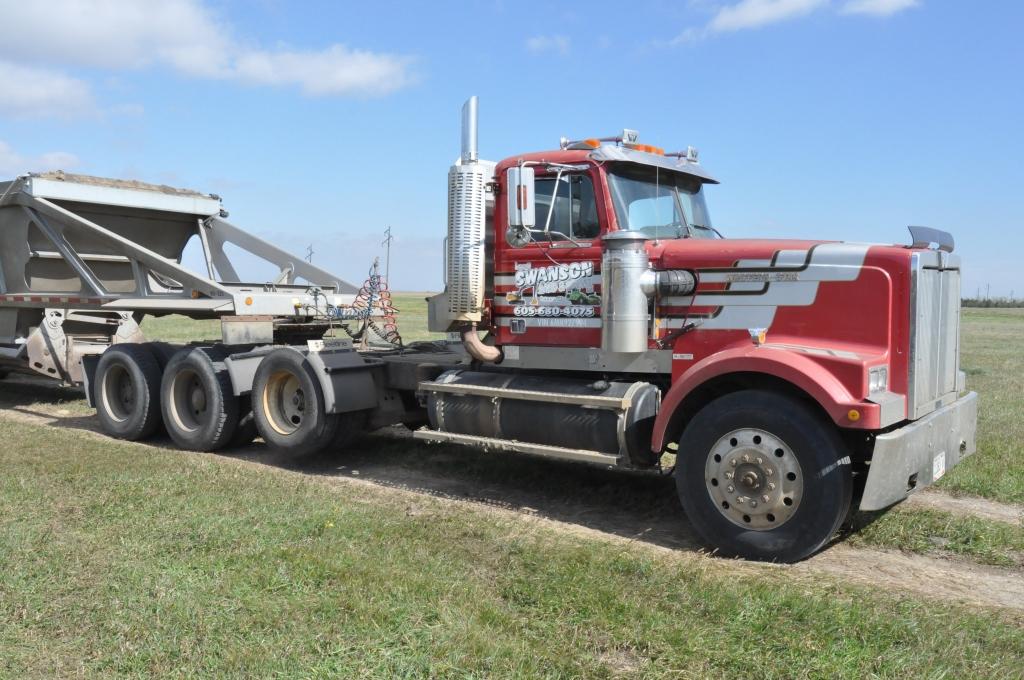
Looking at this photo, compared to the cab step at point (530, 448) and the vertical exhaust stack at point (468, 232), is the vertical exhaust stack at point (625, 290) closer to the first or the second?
the cab step at point (530, 448)

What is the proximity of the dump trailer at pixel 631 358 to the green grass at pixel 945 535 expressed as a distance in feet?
1.14

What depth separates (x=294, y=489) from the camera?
289 inches

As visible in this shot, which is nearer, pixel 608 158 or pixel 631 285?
pixel 631 285

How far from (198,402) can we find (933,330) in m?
7.34

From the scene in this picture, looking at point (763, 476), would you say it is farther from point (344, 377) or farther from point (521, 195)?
point (344, 377)

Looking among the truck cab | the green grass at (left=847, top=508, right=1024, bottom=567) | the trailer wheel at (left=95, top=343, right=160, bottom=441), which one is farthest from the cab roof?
the trailer wheel at (left=95, top=343, right=160, bottom=441)

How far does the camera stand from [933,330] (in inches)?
240

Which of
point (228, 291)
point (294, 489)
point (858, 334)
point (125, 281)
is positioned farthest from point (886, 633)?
point (125, 281)

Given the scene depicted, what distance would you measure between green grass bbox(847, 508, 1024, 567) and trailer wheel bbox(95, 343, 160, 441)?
747 cm

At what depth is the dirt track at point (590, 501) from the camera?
5.48m

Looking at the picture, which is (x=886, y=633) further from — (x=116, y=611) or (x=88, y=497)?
(x=88, y=497)

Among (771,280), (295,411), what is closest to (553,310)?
(771,280)

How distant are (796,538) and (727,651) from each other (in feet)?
5.50

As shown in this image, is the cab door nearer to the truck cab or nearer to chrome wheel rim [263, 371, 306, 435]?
the truck cab
